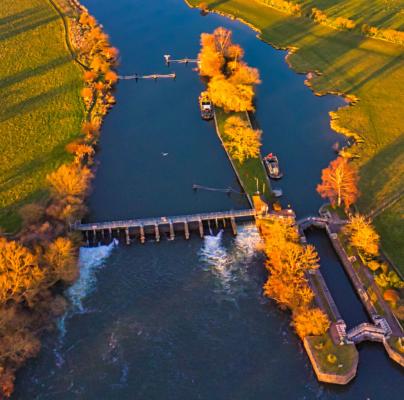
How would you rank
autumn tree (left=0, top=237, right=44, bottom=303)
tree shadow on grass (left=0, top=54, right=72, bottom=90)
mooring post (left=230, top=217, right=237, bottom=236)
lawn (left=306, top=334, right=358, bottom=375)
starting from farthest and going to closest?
tree shadow on grass (left=0, top=54, right=72, bottom=90)
mooring post (left=230, top=217, right=237, bottom=236)
autumn tree (left=0, top=237, right=44, bottom=303)
lawn (left=306, top=334, right=358, bottom=375)

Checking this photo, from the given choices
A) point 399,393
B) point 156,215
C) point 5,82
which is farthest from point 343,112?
point 5,82

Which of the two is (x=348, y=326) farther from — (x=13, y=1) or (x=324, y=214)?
(x=13, y=1)

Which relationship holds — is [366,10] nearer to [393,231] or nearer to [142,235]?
[393,231]

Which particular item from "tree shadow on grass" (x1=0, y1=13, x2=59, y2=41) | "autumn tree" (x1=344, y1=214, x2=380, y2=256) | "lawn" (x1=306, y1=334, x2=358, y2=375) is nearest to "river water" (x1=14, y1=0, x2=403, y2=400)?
"lawn" (x1=306, y1=334, x2=358, y2=375)

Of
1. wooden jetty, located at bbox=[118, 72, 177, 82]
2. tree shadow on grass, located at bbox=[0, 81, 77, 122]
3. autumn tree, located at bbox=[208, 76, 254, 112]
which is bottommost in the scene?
autumn tree, located at bbox=[208, 76, 254, 112]

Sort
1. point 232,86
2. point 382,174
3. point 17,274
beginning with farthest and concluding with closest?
point 232,86, point 382,174, point 17,274

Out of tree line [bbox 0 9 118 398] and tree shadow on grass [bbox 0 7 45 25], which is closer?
tree line [bbox 0 9 118 398]

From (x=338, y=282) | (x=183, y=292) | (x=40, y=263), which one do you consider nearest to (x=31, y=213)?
(x=40, y=263)

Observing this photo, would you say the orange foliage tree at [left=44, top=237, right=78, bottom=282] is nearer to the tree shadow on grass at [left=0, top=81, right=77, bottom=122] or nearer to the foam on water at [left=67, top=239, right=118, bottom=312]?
the foam on water at [left=67, top=239, right=118, bottom=312]
